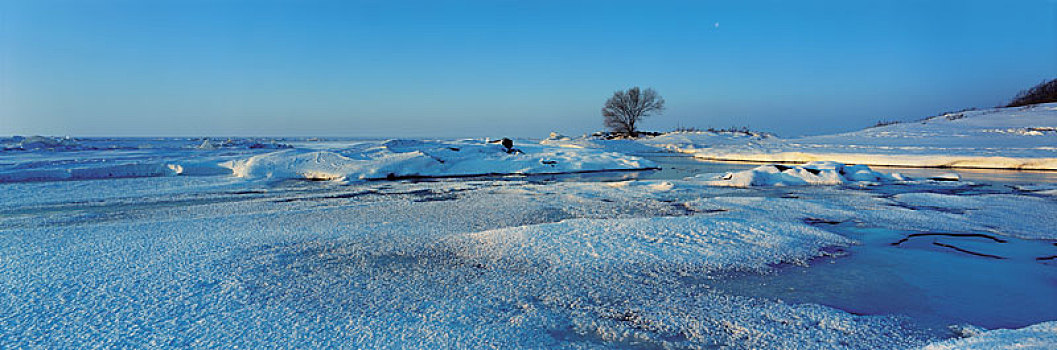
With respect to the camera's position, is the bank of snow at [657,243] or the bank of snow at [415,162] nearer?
the bank of snow at [657,243]

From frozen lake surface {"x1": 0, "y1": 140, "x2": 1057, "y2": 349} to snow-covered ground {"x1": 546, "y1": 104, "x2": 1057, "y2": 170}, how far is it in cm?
811

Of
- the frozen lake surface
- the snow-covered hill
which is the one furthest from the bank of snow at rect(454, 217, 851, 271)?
the snow-covered hill

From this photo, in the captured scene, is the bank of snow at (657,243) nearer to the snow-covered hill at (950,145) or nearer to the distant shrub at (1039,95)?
the snow-covered hill at (950,145)

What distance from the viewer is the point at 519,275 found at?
8.33 ft

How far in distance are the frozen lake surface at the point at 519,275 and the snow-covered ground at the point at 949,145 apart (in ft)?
26.6

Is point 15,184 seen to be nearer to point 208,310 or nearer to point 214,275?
point 214,275

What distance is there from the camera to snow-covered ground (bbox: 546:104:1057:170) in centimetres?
1111

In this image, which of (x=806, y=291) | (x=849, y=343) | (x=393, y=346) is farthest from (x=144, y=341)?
(x=806, y=291)

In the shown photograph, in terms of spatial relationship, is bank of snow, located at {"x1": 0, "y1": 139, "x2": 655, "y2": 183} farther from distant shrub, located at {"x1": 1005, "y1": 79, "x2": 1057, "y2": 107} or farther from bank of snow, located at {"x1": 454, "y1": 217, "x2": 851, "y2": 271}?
distant shrub, located at {"x1": 1005, "y1": 79, "x2": 1057, "y2": 107}

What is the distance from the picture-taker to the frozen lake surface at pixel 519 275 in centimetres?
181

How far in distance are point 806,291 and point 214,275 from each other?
2.92 metres

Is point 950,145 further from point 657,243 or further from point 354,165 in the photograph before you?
point 354,165

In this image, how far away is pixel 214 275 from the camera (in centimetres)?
251

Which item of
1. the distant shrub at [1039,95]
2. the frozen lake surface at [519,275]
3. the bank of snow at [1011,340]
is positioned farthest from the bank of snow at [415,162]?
the distant shrub at [1039,95]
